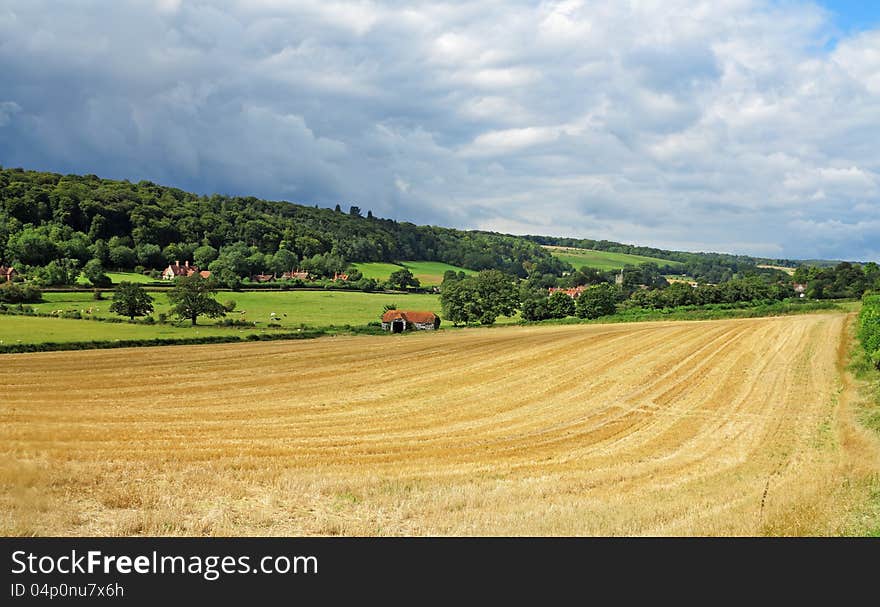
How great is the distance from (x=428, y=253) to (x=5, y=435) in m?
170

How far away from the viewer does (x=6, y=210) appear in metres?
112

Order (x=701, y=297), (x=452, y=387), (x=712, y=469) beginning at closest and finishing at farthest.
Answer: (x=712, y=469)
(x=452, y=387)
(x=701, y=297)

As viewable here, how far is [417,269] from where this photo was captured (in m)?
159

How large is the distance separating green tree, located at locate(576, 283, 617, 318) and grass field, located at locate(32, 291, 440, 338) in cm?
2032

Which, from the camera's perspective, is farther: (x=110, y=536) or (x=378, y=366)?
(x=378, y=366)

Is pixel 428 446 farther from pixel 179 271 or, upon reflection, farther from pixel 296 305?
pixel 179 271

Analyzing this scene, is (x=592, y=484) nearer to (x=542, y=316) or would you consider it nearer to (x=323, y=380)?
(x=323, y=380)

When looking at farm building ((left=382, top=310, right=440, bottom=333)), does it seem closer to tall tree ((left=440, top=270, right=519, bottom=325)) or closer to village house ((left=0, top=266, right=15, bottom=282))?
tall tree ((left=440, top=270, right=519, bottom=325))

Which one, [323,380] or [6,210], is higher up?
[6,210]

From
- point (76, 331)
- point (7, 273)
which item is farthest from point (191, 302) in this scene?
point (7, 273)

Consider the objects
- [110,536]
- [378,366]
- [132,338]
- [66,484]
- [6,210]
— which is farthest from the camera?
[6,210]

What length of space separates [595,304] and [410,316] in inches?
1058

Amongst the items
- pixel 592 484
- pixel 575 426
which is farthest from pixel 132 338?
pixel 592 484

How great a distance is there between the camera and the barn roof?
80812 mm
